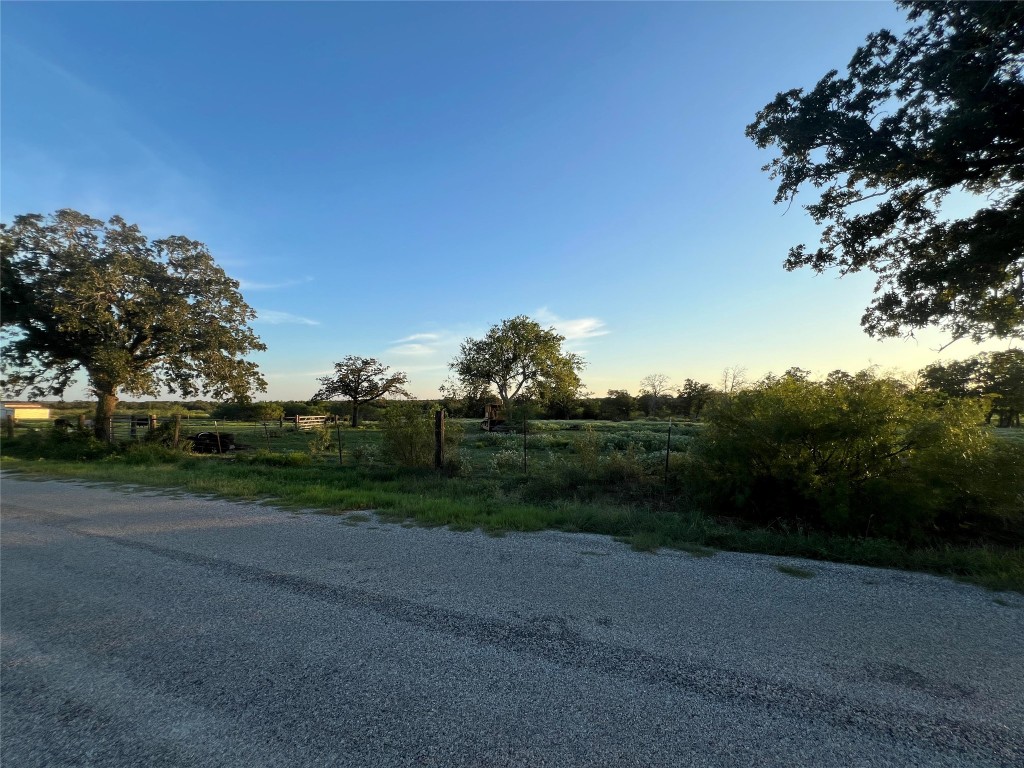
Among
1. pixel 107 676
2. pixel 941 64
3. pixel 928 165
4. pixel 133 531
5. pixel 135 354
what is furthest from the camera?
pixel 135 354

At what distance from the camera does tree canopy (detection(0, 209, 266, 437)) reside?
17391 millimetres

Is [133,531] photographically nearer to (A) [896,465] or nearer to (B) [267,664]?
(B) [267,664]

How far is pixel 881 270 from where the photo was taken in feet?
34.8

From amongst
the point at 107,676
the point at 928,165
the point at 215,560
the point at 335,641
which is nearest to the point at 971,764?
the point at 335,641

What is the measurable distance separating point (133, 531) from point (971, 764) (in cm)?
885

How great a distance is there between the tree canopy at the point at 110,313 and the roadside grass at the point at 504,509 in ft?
17.1

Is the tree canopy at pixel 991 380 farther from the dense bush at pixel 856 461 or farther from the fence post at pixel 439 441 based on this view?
the fence post at pixel 439 441

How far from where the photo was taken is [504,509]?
7.86 meters

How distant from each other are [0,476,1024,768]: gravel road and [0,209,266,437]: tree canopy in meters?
15.4

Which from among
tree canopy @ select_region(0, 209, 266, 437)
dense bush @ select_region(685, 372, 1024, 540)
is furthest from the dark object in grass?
dense bush @ select_region(685, 372, 1024, 540)

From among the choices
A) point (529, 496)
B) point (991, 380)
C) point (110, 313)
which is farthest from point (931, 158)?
point (110, 313)

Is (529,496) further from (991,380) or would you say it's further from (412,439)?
(991,380)

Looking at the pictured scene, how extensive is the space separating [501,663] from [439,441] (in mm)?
8988

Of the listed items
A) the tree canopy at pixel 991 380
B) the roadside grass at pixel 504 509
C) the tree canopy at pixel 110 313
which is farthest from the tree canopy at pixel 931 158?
the tree canopy at pixel 110 313
